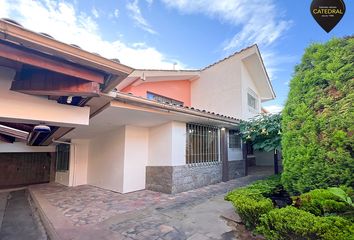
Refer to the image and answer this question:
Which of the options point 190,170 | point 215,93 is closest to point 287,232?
point 190,170

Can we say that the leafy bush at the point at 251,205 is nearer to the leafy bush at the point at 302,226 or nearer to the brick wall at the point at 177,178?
the leafy bush at the point at 302,226

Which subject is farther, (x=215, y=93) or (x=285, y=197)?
(x=215, y=93)

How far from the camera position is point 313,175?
15.6 feet

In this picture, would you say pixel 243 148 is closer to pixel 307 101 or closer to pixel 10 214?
pixel 307 101

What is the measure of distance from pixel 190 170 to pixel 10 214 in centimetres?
777

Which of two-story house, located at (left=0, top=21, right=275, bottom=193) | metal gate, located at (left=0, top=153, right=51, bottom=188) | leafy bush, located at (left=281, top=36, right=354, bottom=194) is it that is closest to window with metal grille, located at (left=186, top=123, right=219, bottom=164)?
two-story house, located at (left=0, top=21, right=275, bottom=193)

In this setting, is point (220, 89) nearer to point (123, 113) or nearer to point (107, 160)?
point (107, 160)

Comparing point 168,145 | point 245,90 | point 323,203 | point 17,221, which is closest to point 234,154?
point 245,90

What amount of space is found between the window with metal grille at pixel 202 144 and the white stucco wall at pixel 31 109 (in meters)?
6.50

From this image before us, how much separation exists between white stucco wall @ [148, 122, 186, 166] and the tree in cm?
343

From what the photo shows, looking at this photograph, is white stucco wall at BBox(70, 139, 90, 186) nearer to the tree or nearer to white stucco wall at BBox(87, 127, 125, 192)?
white stucco wall at BBox(87, 127, 125, 192)

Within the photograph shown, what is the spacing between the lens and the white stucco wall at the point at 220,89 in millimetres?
13977

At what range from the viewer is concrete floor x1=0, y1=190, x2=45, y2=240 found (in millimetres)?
5965

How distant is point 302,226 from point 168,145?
6703mm
